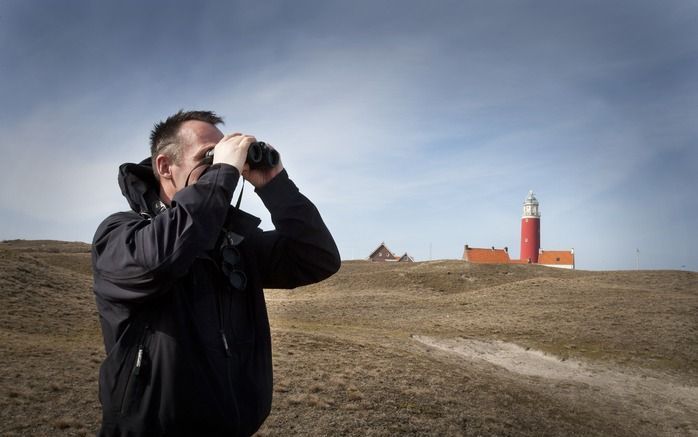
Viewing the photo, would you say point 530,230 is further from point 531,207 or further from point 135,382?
point 135,382

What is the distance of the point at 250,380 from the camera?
2.22 metres

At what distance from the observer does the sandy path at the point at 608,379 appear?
11.8 metres

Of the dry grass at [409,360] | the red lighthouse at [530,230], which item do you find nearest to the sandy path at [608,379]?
the dry grass at [409,360]

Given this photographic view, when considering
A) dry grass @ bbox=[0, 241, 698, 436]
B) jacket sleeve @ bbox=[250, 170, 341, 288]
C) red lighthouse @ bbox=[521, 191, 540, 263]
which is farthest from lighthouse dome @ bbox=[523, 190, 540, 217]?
jacket sleeve @ bbox=[250, 170, 341, 288]

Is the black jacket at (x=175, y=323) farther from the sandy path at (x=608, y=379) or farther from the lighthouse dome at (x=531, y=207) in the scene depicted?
the lighthouse dome at (x=531, y=207)

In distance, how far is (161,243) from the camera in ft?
6.33

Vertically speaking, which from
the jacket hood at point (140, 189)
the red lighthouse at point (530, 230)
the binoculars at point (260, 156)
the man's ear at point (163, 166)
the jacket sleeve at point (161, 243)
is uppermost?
the red lighthouse at point (530, 230)

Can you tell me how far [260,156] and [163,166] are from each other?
0.46 m

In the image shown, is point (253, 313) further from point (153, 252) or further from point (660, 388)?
point (660, 388)

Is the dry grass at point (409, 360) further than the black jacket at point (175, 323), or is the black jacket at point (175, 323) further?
the dry grass at point (409, 360)

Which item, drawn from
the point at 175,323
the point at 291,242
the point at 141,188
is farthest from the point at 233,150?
the point at 175,323

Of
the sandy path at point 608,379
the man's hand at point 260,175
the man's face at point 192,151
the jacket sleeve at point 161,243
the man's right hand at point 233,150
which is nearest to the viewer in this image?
the jacket sleeve at point 161,243

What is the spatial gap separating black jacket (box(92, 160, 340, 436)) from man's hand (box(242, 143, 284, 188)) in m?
0.33

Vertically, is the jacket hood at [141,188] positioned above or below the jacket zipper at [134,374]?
above
